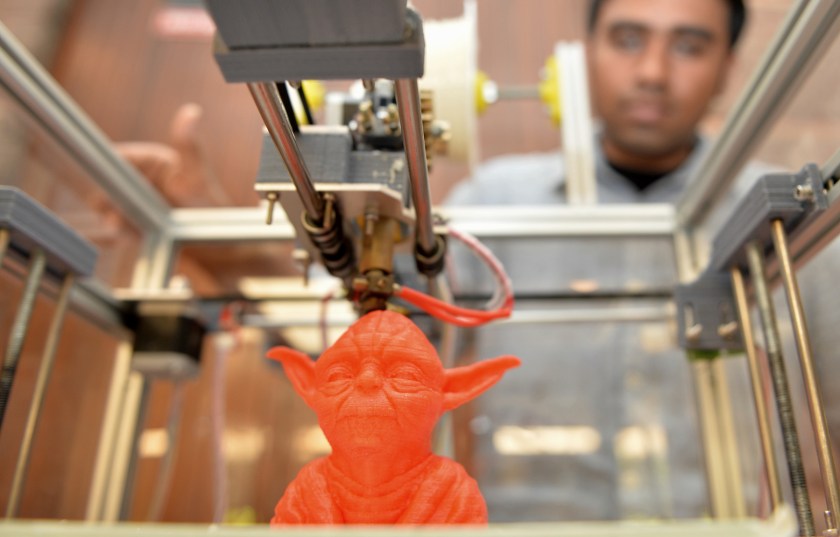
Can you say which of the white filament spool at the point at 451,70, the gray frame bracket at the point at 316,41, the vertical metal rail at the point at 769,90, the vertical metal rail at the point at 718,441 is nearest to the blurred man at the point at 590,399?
the vertical metal rail at the point at 718,441

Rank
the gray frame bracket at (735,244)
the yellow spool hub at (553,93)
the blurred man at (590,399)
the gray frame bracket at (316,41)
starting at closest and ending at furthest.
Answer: the gray frame bracket at (316,41)
the gray frame bracket at (735,244)
the blurred man at (590,399)
the yellow spool hub at (553,93)

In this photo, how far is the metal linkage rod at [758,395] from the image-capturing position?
646 millimetres

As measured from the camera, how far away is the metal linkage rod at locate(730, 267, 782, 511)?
0.65 meters

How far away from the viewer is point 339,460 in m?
0.58

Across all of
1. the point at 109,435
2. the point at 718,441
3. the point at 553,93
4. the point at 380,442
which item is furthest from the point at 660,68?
the point at 109,435

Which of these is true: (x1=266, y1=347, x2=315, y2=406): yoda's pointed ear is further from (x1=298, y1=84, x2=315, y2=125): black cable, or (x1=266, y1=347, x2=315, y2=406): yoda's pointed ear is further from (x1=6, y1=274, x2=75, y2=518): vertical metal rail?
(x1=6, y1=274, x2=75, y2=518): vertical metal rail

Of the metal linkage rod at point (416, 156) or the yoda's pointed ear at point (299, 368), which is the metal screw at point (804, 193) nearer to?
the metal linkage rod at point (416, 156)

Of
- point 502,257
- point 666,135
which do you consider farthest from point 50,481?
point 666,135

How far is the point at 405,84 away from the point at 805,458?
0.54 metres

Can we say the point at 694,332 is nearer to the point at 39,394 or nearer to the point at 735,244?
the point at 735,244

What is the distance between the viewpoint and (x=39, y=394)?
79 cm

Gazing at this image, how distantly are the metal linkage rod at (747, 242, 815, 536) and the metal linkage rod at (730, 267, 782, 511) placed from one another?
0.04 m

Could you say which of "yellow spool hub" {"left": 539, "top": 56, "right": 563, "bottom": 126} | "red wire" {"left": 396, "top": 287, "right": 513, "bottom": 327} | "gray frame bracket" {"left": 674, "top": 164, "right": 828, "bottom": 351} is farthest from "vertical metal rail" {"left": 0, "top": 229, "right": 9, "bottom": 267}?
"yellow spool hub" {"left": 539, "top": 56, "right": 563, "bottom": 126}

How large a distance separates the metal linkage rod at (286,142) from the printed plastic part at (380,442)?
4.6 inches
